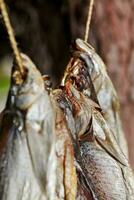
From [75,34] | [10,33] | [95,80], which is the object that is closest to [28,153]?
[10,33]

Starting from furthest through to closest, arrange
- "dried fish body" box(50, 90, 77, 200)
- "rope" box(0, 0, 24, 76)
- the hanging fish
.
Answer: the hanging fish < "dried fish body" box(50, 90, 77, 200) < "rope" box(0, 0, 24, 76)

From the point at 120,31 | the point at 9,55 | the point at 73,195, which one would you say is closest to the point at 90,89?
the point at 73,195

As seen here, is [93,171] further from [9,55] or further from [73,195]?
[9,55]

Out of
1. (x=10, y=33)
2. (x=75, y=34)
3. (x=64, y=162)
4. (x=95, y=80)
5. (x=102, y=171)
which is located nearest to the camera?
(x=10, y=33)

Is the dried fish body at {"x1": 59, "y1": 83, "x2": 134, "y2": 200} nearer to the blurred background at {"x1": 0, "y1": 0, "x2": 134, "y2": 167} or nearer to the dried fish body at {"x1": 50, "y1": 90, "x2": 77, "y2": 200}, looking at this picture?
the dried fish body at {"x1": 50, "y1": 90, "x2": 77, "y2": 200}

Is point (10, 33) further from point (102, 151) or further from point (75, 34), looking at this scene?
point (75, 34)

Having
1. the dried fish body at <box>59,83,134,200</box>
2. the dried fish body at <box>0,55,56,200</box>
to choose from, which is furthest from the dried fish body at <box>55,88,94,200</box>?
the dried fish body at <box>0,55,56,200</box>
